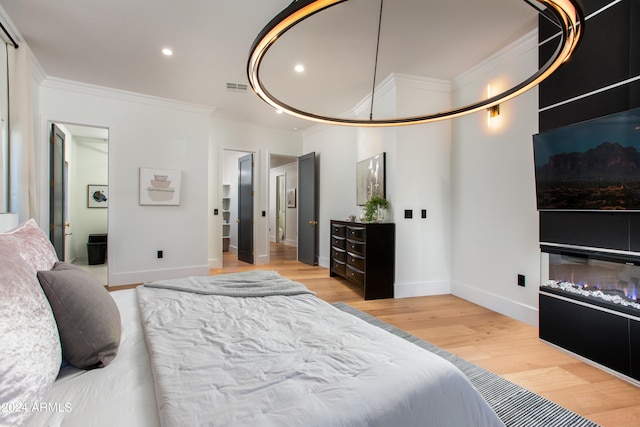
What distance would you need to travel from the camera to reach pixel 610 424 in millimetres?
1603

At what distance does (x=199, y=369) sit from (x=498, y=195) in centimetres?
336

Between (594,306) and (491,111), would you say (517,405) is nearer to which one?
(594,306)

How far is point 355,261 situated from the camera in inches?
163

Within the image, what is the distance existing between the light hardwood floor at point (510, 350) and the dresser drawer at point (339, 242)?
2.09ft

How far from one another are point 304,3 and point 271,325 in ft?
4.10

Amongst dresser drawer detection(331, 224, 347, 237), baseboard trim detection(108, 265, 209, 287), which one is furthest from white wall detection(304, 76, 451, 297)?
baseboard trim detection(108, 265, 209, 287)

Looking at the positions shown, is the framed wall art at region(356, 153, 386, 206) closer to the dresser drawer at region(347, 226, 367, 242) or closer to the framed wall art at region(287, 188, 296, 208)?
the dresser drawer at region(347, 226, 367, 242)

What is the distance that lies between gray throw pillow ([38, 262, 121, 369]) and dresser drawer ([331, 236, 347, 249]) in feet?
11.8

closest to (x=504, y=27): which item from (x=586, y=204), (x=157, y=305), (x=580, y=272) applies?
(x=586, y=204)

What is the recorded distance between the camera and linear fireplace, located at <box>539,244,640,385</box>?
78.4 inches

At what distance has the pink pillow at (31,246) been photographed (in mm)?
1088

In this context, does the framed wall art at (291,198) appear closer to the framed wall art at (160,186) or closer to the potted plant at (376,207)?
the framed wall art at (160,186)

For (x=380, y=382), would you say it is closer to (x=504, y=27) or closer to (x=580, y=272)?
(x=580, y=272)

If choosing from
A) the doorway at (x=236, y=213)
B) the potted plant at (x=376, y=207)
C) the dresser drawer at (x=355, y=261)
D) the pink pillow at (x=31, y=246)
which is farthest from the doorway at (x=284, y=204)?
the pink pillow at (x=31, y=246)
